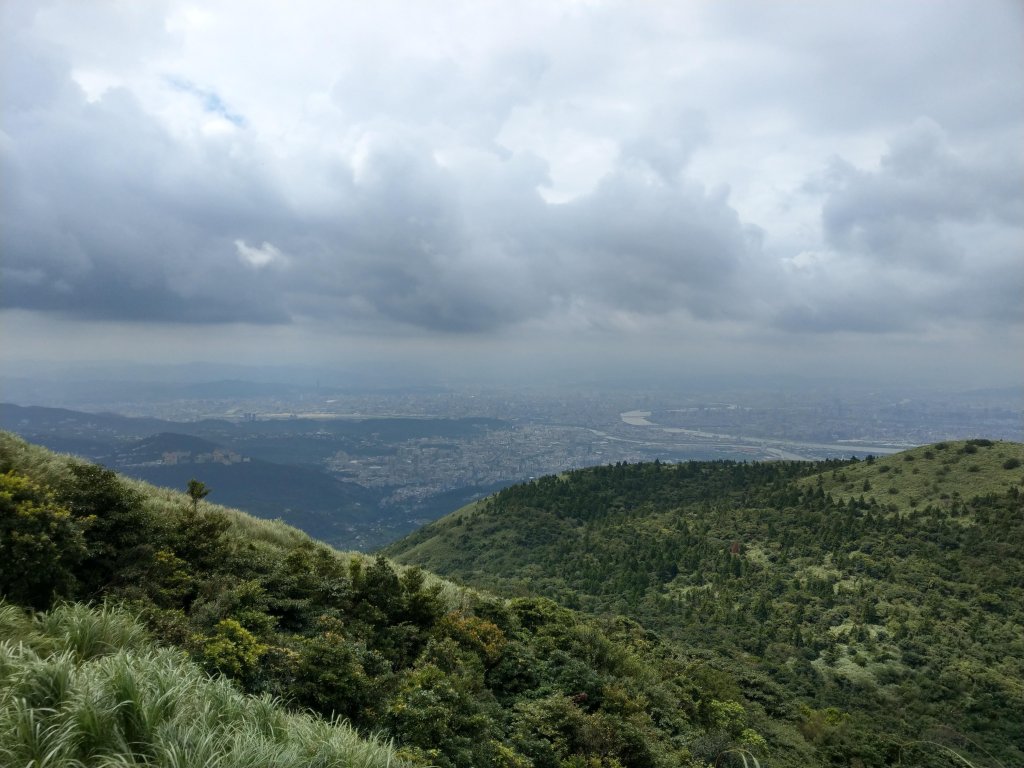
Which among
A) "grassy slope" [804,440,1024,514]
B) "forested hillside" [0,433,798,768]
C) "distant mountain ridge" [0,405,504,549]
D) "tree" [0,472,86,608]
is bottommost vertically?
"distant mountain ridge" [0,405,504,549]

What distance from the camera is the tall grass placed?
12.1 feet

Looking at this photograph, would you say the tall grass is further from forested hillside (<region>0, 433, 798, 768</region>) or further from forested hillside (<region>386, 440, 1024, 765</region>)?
forested hillside (<region>386, 440, 1024, 765</region>)

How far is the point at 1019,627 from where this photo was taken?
36188 millimetres

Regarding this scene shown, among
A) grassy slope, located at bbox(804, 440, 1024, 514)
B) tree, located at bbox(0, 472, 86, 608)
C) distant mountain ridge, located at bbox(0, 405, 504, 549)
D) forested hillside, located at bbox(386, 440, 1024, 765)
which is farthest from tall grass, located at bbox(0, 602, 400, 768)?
distant mountain ridge, located at bbox(0, 405, 504, 549)

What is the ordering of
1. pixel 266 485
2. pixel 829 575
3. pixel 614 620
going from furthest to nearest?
pixel 266 485
pixel 829 575
pixel 614 620

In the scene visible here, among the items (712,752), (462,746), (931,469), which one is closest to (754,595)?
(931,469)

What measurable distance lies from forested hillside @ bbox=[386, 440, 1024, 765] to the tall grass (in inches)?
691

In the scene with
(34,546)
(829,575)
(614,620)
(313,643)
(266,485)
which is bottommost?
(266,485)

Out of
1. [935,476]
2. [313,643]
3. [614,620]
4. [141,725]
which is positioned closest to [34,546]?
[313,643]

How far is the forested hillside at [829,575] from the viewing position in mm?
28766

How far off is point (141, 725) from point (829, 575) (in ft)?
178

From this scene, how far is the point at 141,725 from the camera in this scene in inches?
160

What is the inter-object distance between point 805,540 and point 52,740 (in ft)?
200

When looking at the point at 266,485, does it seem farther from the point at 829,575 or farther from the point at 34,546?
the point at 34,546
